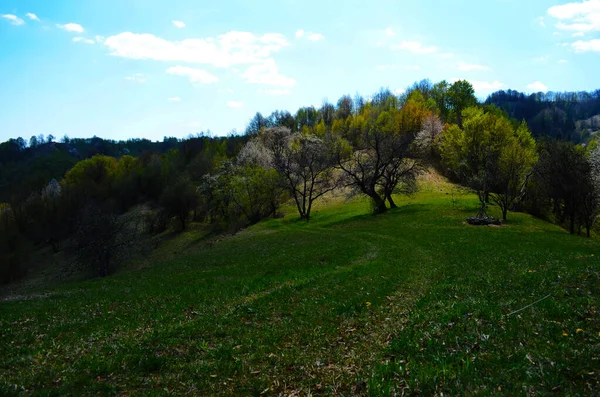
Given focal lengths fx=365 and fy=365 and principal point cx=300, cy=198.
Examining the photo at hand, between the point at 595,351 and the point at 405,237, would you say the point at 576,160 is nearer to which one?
the point at 405,237

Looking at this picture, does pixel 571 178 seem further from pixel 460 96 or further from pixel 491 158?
pixel 460 96

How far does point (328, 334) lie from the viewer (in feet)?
39.9

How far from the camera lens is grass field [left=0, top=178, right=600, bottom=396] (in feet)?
26.3

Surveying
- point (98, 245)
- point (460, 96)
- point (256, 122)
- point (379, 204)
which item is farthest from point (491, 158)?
point (256, 122)

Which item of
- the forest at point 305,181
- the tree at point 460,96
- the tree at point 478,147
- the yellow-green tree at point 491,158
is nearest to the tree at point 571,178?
the forest at point 305,181

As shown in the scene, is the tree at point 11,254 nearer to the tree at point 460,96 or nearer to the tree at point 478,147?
the tree at point 478,147

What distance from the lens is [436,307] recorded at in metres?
13.4

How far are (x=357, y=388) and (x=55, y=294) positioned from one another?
2621 cm

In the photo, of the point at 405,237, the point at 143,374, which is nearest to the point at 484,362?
the point at 143,374

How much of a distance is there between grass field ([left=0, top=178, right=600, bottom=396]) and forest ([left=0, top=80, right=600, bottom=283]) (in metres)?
30.0

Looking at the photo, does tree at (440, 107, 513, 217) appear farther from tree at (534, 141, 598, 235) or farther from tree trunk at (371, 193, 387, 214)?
tree trunk at (371, 193, 387, 214)

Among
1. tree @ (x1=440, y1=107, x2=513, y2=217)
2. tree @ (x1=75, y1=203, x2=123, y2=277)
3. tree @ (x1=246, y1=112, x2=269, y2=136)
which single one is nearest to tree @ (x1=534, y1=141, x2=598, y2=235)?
tree @ (x1=440, y1=107, x2=513, y2=217)

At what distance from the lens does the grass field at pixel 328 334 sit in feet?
26.3

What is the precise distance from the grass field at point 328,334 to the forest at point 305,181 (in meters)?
30.0
